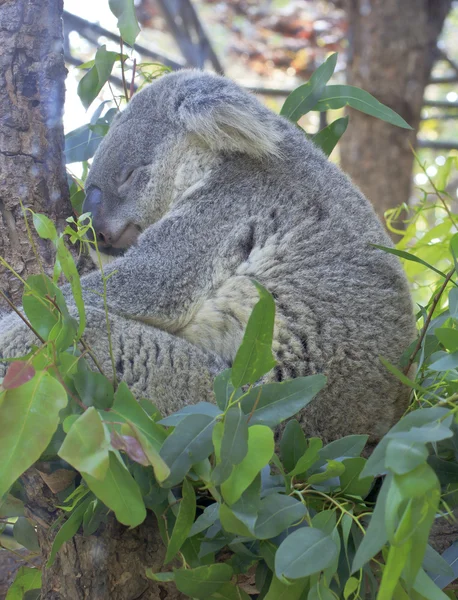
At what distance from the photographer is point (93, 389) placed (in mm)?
1429

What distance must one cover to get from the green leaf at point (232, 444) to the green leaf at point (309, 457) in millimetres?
293

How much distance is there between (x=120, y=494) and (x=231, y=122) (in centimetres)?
152

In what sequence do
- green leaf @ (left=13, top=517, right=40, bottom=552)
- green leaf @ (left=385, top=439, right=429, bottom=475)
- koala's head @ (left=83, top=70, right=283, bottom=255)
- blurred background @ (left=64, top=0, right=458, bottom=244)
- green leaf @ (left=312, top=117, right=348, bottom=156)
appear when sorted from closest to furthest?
green leaf @ (left=385, top=439, right=429, bottom=475) < green leaf @ (left=13, top=517, right=40, bottom=552) < koala's head @ (left=83, top=70, right=283, bottom=255) < green leaf @ (left=312, top=117, right=348, bottom=156) < blurred background @ (left=64, top=0, right=458, bottom=244)

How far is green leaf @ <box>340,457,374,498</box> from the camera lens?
149cm

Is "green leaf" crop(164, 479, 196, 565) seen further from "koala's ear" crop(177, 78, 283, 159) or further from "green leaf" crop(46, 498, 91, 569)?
"koala's ear" crop(177, 78, 283, 159)

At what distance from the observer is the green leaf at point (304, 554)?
1.22 meters

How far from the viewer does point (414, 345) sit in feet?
6.30

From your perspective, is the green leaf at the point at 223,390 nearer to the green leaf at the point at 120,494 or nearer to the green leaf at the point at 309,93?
the green leaf at the point at 120,494

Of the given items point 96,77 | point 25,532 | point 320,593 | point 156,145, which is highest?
point 96,77

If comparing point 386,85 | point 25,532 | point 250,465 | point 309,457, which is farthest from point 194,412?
point 386,85

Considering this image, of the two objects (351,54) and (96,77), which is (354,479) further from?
(351,54)

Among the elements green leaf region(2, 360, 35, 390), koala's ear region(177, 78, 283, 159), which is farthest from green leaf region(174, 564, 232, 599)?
koala's ear region(177, 78, 283, 159)

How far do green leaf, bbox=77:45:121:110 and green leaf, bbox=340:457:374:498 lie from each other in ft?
5.60

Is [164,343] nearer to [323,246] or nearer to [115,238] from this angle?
[323,246]
